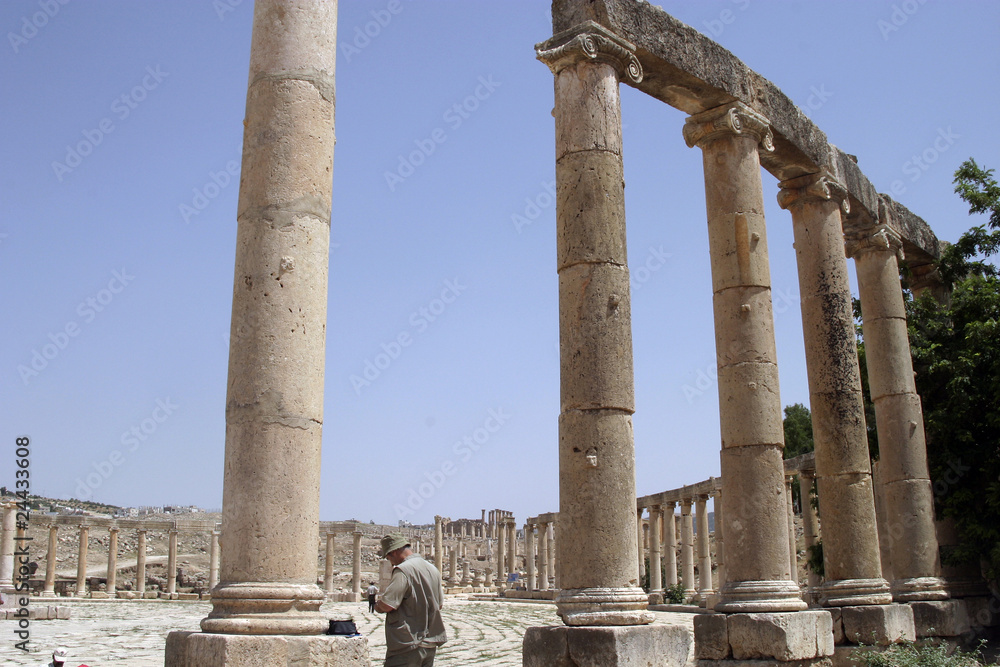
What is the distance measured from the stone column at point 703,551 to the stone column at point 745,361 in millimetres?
22221

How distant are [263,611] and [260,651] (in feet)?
1.18

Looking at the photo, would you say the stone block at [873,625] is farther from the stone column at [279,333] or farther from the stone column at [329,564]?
the stone column at [329,564]

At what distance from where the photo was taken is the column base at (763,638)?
38.3 feet

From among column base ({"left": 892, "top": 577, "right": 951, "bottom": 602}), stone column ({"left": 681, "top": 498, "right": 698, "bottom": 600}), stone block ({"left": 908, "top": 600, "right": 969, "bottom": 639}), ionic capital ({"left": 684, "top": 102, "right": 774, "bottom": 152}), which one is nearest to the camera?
ionic capital ({"left": 684, "top": 102, "right": 774, "bottom": 152})

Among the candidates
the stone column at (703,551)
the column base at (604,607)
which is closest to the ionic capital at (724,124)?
the column base at (604,607)

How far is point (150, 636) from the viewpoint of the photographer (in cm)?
2036

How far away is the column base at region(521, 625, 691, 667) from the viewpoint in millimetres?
9117

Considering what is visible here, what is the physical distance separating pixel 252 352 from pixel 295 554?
1.69 metres

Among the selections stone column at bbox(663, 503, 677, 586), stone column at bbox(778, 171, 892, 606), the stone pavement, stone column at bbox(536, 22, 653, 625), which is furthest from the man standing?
stone column at bbox(663, 503, 677, 586)

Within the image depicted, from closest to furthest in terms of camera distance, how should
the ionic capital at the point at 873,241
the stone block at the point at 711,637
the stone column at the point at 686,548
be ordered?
the stone block at the point at 711,637 → the ionic capital at the point at 873,241 → the stone column at the point at 686,548

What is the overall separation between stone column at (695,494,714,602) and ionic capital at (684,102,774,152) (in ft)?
76.2

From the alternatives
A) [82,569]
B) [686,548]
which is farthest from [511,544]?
[82,569]

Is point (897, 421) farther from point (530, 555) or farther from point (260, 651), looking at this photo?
point (530, 555)

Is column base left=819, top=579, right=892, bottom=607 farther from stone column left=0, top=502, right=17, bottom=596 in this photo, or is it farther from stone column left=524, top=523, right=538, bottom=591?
stone column left=524, top=523, right=538, bottom=591
